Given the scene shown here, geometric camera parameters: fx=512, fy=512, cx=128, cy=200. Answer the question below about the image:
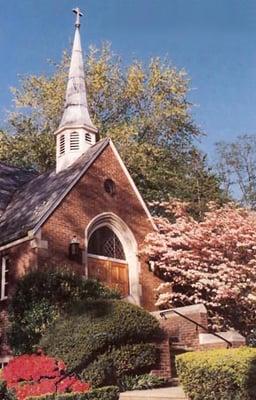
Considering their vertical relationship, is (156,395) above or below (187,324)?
below

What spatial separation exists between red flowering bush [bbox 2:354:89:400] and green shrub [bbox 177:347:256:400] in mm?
1977

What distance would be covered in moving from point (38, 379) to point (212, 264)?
32.3ft

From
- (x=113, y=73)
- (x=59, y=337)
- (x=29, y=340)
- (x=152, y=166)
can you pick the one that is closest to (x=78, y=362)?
(x=59, y=337)

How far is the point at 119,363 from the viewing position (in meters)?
11.4

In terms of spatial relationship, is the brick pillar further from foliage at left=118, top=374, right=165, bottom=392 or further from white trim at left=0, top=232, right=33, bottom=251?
white trim at left=0, top=232, right=33, bottom=251

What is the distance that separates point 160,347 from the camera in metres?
12.5

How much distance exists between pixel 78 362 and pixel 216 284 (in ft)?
24.3

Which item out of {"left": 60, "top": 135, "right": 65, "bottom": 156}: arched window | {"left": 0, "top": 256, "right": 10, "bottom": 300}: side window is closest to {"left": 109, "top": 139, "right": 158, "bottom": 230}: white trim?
{"left": 60, "top": 135, "right": 65, "bottom": 156}: arched window

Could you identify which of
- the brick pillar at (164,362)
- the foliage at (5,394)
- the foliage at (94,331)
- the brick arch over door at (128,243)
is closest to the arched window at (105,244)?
the brick arch over door at (128,243)

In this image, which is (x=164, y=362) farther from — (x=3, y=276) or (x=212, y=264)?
(x=212, y=264)

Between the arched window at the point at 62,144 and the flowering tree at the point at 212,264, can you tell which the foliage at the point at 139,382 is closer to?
the flowering tree at the point at 212,264

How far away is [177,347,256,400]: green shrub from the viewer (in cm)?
843

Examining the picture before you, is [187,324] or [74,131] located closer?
[187,324]

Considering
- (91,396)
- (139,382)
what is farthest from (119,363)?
(91,396)
